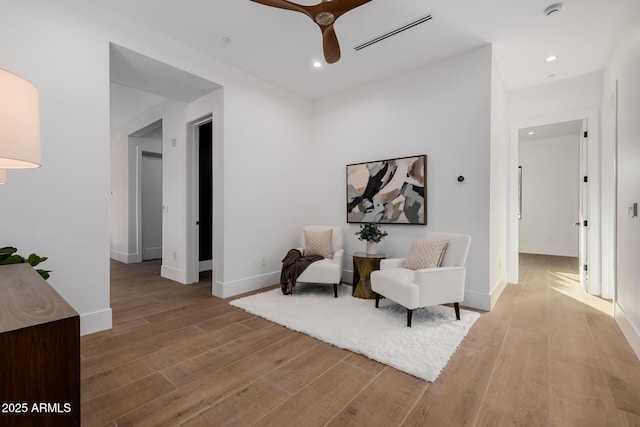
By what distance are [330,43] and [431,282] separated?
2.27 meters

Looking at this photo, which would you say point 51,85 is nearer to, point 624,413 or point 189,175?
point 189,175

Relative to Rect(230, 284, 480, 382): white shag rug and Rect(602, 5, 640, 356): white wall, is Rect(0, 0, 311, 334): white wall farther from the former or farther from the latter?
Rect(602, 5, 640, 356): white wall

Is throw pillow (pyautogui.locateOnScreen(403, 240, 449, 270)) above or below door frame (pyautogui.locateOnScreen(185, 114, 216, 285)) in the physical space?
below

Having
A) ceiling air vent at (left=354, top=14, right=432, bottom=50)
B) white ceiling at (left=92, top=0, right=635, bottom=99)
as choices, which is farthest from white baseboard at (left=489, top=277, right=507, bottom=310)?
ceiling air vent at (left=354, top=14, right=432, bottom=50)

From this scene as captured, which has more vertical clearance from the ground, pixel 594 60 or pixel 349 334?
pixel 594 60

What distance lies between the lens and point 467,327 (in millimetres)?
2688

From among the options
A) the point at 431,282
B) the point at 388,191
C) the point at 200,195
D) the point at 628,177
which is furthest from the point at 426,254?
the point at 200,195

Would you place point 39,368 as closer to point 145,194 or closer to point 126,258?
point 126,258

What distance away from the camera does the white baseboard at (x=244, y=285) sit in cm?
362

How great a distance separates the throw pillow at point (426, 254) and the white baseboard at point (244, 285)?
1.89 metres

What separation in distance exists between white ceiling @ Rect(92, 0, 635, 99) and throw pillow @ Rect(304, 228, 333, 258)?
215cm

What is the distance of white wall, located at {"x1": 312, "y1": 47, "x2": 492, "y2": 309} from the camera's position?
10.6 feet

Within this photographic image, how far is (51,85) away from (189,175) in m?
1.94

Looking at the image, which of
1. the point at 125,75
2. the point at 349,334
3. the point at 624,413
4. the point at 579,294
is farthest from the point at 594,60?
the point at 125,75
